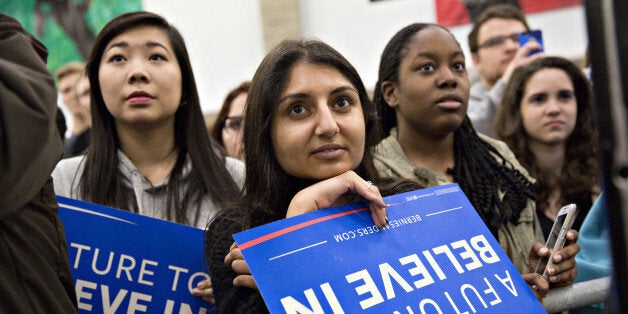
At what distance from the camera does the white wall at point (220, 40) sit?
9.59 metres

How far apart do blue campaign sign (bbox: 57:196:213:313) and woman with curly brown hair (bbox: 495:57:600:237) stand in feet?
5.84

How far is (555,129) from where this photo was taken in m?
3.61

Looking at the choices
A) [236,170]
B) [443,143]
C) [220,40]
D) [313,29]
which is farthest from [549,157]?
[220,40]

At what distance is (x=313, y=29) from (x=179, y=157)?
664 cm

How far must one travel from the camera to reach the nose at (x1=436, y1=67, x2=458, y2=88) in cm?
262

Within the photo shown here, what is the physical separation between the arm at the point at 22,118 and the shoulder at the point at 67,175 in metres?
1.07

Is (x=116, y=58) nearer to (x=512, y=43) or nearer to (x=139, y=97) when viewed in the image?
(x=139, y=97)

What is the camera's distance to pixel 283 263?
1.56m

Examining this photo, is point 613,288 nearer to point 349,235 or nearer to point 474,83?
point 349,235

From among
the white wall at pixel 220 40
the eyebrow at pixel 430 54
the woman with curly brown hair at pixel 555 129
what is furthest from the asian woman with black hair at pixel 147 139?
the white wall at pixel 220 40

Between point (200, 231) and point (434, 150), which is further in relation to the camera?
point (434, 150)

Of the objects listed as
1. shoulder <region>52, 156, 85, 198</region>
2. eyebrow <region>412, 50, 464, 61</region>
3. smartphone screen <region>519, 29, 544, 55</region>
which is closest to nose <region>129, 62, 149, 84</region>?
shoulder <region>52, 156, 85, 198</region>

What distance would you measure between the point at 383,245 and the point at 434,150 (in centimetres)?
109

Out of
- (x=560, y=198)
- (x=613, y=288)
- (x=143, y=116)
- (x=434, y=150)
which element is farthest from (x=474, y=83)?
(x=613, y=288)
